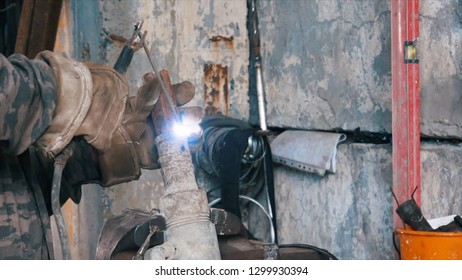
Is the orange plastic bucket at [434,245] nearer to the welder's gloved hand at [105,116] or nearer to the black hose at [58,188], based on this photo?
the welder's gloved hand at [105,116]

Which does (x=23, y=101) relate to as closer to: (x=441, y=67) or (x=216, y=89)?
(x=441, y=67)

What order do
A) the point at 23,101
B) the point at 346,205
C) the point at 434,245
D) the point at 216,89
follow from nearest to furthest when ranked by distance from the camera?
the point at 23,101 → the point at 434,245 → the point at 346,205 → the point at 216,89

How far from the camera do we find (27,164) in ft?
6.79

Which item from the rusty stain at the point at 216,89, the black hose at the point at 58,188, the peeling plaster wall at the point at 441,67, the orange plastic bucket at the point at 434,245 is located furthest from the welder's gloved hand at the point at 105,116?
the rusty stain at the point at 216,89

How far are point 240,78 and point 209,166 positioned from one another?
0.45 m

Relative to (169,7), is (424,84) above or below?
below

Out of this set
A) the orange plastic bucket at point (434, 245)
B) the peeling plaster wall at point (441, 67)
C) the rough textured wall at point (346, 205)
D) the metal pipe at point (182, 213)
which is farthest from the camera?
the rough textured wall at point (346, 205)

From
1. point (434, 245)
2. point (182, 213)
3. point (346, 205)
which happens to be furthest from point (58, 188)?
point (346, 205)

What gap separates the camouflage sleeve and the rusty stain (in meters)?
1.82

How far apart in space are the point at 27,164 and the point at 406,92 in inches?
46.5

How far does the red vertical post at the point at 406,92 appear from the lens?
2586 millimetres
